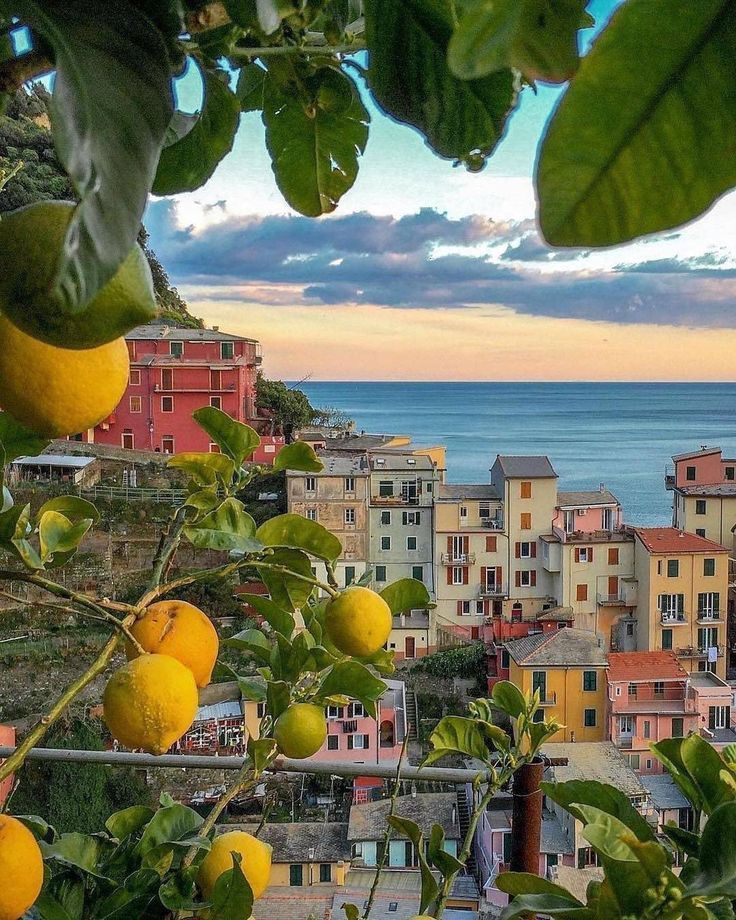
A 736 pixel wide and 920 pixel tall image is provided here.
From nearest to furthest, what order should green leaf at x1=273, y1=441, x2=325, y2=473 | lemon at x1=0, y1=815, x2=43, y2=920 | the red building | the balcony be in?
lemon at x1=0, y1=815, x2=43, y2=920, green leaf at x1=273, y1=441, x2=325, y2=473, the red building, the balcony

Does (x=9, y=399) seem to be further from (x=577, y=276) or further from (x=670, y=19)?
(x=577, y=276)

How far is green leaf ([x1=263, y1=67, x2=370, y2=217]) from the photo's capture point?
0.40 m

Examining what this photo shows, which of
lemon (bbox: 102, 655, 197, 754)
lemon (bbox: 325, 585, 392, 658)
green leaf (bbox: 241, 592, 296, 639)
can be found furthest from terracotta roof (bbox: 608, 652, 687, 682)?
lemon (bbox: 102, 655, 197, 754)

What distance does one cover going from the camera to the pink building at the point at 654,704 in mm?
6062

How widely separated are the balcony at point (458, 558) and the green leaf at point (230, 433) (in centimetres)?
776

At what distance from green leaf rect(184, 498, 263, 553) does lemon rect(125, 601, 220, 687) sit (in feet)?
0.15

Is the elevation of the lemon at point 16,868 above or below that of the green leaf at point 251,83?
below

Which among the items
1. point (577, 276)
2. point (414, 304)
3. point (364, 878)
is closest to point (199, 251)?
point (414, 304)

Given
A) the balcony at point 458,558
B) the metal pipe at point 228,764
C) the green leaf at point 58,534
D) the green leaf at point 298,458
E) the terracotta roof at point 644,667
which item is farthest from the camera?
the balcony at point 458,558

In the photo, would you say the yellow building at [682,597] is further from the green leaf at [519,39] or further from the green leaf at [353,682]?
the green leaf at [519,39]

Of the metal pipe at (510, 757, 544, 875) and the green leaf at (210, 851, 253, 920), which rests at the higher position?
the green leaf at (210, 851, 253, 920)

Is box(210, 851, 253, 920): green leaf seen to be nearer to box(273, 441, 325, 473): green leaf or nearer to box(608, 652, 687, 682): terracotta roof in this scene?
box(273, 441, 325, 473): green leaf

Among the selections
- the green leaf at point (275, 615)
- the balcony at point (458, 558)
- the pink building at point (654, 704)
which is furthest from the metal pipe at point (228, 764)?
the balcony at point (458, 558)

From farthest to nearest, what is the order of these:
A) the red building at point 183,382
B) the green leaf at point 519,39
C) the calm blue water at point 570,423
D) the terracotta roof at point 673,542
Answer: the calm blue water at point 570,423 < the terracotta roof at point 673,542 < the red building at point 183,382 < the green leaf at point 519,39
